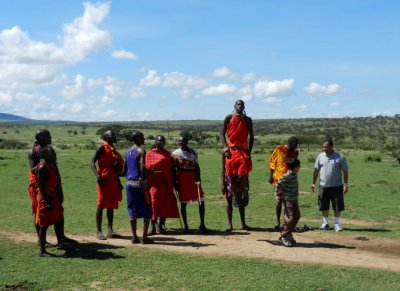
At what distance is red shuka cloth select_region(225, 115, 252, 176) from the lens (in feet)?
34.7

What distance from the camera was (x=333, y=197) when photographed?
11.4 metres

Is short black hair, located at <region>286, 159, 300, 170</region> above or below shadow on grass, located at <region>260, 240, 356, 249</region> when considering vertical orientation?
above

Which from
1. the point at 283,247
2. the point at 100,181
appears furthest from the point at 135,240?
the point at 283,247

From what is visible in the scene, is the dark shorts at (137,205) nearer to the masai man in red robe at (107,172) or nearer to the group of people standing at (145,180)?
the group of people standing at (145,180)

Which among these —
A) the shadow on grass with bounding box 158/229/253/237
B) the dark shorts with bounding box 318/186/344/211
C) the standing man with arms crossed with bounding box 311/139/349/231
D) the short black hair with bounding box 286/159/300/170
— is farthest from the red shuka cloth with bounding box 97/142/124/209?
the dark shorts with bounding box 318/186/344/211

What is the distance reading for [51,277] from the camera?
750 centimetres

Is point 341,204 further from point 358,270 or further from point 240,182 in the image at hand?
point 358,270

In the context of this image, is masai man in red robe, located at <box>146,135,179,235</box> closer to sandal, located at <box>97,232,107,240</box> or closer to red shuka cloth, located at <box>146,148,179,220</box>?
red shuka cloth, located at <box>146,148,179,220</box>

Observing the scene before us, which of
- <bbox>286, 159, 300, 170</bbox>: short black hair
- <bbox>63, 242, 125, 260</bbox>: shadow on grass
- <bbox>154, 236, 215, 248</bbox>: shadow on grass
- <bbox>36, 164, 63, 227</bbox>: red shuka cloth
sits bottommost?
<bbox>154, 236, 215, 248</bbox>: shadow on grass

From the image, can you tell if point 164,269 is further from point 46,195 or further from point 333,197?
point 333,197

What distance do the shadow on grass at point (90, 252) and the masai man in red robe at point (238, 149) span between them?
2.95 meters

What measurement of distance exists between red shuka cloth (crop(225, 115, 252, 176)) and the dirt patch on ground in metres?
1.40

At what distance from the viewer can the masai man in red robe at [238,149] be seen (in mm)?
10586

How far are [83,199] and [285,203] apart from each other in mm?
10937
